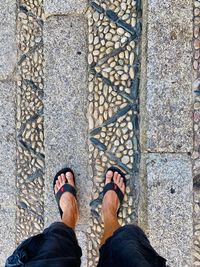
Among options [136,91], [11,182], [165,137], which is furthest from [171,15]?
[11,182]

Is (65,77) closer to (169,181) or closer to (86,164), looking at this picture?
(86,164)

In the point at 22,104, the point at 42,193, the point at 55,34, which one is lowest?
the point at 42,193

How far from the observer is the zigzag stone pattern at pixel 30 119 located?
9.30 ft

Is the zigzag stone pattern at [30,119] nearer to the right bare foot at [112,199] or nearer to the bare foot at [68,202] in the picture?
the bare foot at [68,202]

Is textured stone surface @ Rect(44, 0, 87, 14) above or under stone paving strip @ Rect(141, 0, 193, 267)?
above

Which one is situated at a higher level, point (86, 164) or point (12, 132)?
point (12, 132)

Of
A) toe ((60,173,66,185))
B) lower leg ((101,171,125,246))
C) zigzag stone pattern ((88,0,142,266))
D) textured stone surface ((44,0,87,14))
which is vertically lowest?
lower leg ((101,171,125,246))

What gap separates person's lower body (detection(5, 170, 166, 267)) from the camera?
2.07 m

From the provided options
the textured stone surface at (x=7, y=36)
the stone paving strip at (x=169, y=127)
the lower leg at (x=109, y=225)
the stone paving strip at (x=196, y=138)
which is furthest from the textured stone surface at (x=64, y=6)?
the lower leg at (x=109, y=225)

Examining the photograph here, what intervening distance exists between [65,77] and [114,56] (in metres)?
0.34

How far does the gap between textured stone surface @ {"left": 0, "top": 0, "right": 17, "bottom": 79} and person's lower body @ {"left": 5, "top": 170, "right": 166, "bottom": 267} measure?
82 cm

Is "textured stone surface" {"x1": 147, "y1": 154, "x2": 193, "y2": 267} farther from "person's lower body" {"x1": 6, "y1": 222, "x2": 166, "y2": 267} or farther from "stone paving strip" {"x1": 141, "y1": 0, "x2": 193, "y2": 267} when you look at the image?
"person's lower body" {"x1": 6, "y1": 222, "x2": 166, "y2": 267}

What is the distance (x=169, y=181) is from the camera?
259cm

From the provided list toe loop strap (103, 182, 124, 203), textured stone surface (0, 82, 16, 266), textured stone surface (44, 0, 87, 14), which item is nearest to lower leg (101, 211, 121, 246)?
toe loop strap (103, 182, 124, 203)
